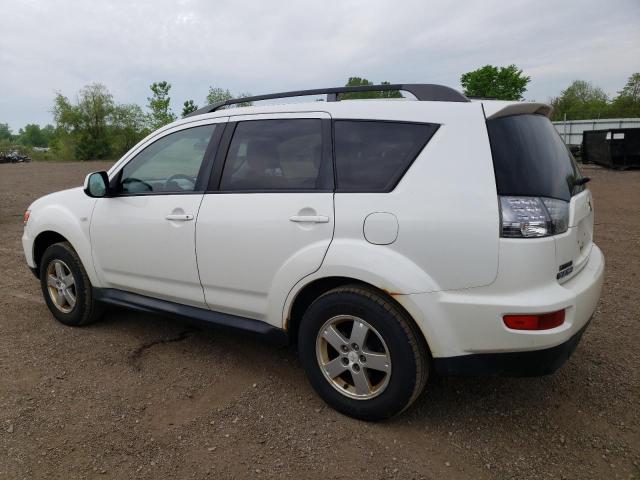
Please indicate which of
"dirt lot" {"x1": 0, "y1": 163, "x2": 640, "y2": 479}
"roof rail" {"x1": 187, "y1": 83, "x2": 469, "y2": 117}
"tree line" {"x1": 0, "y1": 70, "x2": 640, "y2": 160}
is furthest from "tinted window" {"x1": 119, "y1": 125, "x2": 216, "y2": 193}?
"tree line" {"x1": 0, "y1": 70, "x2": 640, "y2": 160}

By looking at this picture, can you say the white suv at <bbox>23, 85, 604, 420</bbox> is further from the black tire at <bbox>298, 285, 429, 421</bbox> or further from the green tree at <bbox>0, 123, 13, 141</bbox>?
the green tree at <bbox>0, 123, 13, 141</bbox>

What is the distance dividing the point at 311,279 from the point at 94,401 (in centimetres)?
158

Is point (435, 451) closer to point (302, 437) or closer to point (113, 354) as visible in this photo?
point (302, 437)

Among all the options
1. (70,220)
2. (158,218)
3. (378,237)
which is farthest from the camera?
(70,220)

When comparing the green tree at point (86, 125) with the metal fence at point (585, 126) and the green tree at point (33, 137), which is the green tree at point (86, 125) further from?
the green tree at point (33, 137)

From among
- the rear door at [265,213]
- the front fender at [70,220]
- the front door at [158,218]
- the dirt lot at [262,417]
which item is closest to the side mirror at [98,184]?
the front door at [158,218]

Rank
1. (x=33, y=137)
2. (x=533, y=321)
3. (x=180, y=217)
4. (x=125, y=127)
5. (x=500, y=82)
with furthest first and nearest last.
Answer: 1. (x=33, y=137)
2. (x=125, y=127)
3. (x=500, y=82)
4. (x=180, y=217)
5. (x=533, y=321)

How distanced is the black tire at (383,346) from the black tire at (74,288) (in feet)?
7.18

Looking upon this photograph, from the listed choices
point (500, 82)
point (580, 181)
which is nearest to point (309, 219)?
point (580, 181)

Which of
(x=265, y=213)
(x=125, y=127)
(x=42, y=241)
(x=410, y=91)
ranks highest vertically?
(x=125, y=127)

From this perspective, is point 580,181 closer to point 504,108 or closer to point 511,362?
point 504,108

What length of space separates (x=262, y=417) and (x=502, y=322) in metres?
1.46

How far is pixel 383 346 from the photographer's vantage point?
2.62m

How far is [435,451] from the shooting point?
2.55 metres
